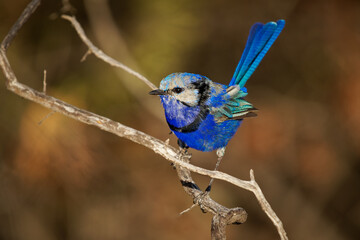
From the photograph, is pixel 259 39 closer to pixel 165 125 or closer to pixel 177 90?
pixel 177 90

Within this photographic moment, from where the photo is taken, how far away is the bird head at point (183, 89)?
2851 millimetres

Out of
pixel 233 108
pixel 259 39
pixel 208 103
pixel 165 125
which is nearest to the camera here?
pixel 208 103

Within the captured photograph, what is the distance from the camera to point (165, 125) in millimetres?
5211

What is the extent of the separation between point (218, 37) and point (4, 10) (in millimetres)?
2655

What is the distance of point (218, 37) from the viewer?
555cm

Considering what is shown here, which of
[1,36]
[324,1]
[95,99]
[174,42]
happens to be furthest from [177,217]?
[324,1]

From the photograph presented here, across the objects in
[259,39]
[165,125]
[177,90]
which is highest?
[259,39]

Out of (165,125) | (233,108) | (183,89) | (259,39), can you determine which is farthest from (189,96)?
(165,125)

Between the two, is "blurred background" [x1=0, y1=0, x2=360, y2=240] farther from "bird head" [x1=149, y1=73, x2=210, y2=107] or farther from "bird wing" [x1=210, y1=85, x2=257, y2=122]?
"bird head" [x1=149, y1=73, x2=210, y2=107]

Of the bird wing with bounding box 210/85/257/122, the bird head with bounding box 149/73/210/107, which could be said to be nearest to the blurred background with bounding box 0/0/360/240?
the bird wing with bounding box 210/85/257/122

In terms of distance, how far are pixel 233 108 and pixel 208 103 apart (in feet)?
0.94

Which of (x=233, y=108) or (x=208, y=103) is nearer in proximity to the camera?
(x=208, y=103)

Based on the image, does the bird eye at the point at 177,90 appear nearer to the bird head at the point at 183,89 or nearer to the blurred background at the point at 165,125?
the bird head at the point at 183,89

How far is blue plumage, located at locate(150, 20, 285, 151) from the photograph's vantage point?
2914mm
